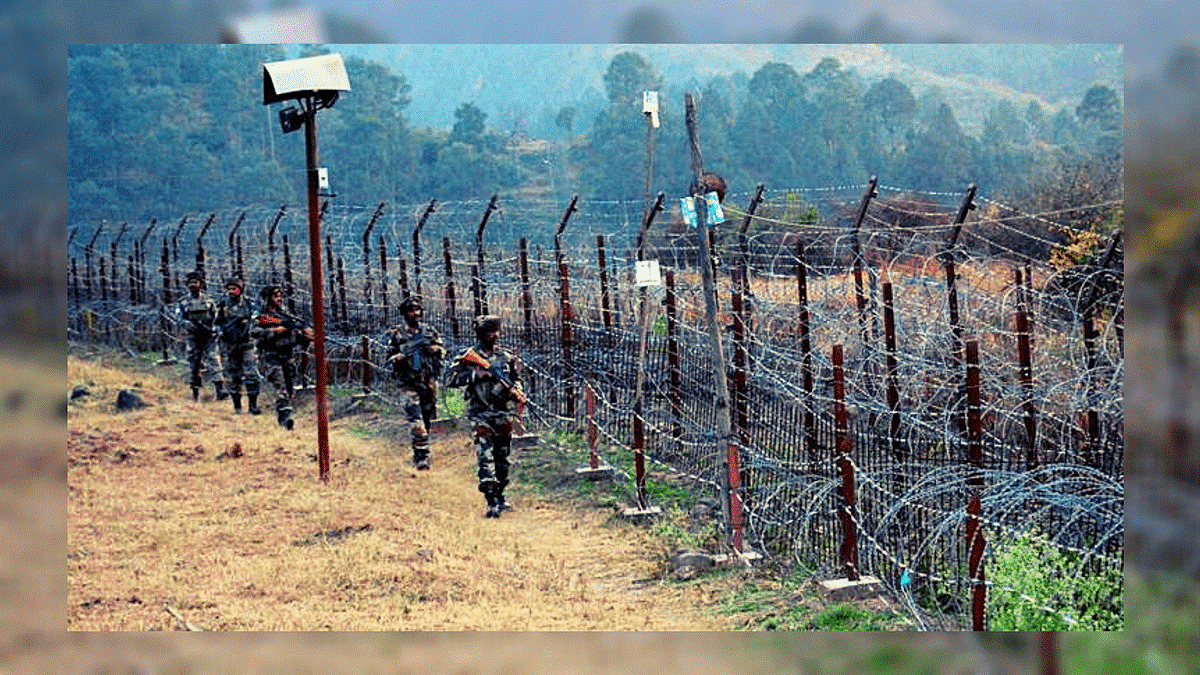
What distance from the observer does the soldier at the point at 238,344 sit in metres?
9.21

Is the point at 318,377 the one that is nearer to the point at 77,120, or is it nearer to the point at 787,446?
the point at 77,120

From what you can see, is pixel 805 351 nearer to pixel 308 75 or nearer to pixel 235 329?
pixel 308 75

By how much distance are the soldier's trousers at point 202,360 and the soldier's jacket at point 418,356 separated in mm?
1236

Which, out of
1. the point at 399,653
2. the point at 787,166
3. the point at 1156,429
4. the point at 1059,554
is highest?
the point at 787,166

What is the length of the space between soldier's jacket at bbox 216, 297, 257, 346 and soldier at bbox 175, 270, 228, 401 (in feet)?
0.17

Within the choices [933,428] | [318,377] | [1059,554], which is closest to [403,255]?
[318,377]

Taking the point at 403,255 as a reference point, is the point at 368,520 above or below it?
below

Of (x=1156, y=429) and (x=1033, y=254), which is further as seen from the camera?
(x=1033, y=254)

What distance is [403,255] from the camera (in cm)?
945

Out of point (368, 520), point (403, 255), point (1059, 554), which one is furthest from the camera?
point (403, 255)

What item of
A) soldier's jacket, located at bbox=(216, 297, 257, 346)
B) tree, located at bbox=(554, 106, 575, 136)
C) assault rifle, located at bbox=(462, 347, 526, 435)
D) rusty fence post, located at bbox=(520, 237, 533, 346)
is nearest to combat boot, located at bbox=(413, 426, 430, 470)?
assault rifle, located at bbox=(462, 347, 526, 435)

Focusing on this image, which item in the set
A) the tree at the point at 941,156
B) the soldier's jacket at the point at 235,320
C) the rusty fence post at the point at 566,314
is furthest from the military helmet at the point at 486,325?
the tree at the point at 941,156

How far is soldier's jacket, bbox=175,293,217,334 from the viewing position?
945cm

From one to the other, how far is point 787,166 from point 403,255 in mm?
2515
